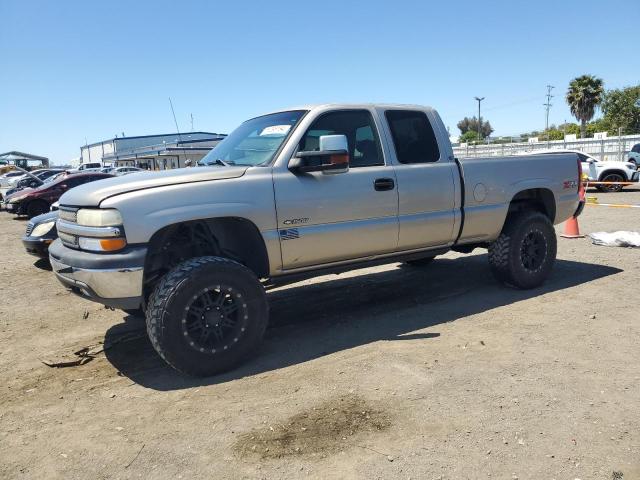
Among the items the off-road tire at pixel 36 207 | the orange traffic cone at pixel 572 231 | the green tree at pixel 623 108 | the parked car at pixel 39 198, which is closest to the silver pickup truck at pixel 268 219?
the orange traffic cone at pixel 572 231

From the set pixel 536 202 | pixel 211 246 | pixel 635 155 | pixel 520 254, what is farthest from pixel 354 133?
pixel 635 155

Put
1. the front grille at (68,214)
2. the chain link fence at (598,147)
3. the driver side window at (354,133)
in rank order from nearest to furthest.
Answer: the front grille at (68,214) → the driver side window at (354,133) → the chain link fence at (598,147)

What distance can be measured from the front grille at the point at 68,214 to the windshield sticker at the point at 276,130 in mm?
1698

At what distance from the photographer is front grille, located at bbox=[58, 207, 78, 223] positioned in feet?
12.7

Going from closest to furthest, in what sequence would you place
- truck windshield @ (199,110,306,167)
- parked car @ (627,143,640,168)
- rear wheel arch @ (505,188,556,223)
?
truck windshield @ (199,110,306,167), rear wheel arch @ (505,188,556,223), parked car @ (627,143,640,168)

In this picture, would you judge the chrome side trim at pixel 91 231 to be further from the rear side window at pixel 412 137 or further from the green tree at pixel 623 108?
the green tree at pixel 623 108

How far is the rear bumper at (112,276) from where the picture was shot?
11.6 feet

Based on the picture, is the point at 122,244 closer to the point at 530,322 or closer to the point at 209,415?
the point at 209,415

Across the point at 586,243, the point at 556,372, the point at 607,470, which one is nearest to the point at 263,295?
the point at 556,372

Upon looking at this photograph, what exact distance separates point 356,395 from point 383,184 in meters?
1.98

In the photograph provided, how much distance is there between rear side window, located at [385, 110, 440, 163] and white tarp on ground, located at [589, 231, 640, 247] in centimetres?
463

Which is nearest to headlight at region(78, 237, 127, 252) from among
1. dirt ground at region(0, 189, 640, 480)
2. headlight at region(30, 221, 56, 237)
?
dirt ground at region(0, 189, 640, 480)

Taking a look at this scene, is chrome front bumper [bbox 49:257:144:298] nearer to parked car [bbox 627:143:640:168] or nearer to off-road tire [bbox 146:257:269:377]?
off-road tire [bbox 146:257:269:377]

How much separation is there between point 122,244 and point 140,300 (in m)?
0.43
